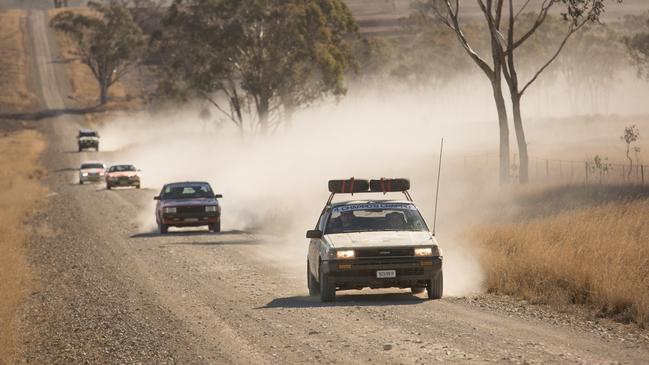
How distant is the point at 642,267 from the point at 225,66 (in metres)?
61.1

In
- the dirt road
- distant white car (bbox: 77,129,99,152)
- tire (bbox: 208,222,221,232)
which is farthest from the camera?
distant white car (bbox: 77,129,99,152)

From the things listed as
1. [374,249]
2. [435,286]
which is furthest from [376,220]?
[435,286]

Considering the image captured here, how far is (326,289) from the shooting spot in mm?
18172

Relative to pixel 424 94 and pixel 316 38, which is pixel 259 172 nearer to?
pixel 316 38

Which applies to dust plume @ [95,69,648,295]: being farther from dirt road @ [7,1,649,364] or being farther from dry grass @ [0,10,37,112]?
dry grass @ [0,10,37,112]

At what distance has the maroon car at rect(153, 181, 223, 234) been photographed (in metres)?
35.8

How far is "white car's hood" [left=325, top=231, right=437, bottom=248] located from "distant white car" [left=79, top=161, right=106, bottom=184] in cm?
5311

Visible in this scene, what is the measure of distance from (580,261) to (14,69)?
6000 inches

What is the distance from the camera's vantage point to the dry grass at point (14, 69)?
146150mm

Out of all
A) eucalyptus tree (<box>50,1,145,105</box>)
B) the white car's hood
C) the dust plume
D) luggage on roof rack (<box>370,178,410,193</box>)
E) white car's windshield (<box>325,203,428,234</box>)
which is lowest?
the dust plume

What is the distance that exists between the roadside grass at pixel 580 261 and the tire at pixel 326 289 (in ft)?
10.0

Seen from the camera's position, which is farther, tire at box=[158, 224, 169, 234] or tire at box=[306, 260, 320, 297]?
tire at box=[158, 224, 169, 234]

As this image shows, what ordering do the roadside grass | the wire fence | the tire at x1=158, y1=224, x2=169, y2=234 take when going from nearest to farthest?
1. the roadside grass
2. the tire at x1=158, y1=224, x2=169, y2=234
3. the wire fence

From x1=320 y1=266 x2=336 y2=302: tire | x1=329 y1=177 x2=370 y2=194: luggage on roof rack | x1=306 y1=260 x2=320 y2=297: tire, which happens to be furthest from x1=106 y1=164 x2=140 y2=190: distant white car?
x1=320 y1=266 x2=336 y2=302: tire
